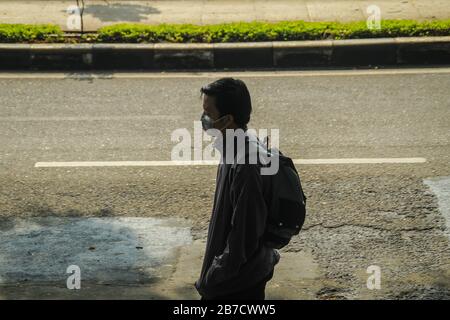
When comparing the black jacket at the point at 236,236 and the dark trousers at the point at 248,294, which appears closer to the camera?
the black jacket at the point at 236,236

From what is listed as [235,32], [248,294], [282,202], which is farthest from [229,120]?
[235,32]

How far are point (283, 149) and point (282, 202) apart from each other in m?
4.76

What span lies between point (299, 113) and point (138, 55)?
9.19 ft

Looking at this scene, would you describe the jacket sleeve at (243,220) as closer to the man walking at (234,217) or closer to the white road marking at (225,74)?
the man walking at (234,217)

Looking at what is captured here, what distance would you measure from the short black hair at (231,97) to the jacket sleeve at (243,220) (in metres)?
0.27

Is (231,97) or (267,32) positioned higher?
(231,97)

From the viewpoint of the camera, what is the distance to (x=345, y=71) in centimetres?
1177

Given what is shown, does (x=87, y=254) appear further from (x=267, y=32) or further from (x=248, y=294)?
(x=267, y=32)

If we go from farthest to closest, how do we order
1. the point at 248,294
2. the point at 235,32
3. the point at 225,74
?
the point at 235,32 → the point at 225,74 → the point at 248,294

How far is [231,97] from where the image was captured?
4492mm

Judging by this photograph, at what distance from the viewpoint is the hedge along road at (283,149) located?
6.85m

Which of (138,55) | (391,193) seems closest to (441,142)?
(391,193)

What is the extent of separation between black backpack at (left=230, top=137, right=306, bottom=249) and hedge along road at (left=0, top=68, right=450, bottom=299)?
6.90 feet

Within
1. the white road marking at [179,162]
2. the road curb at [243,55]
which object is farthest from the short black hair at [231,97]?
the road curb at [243,55]
